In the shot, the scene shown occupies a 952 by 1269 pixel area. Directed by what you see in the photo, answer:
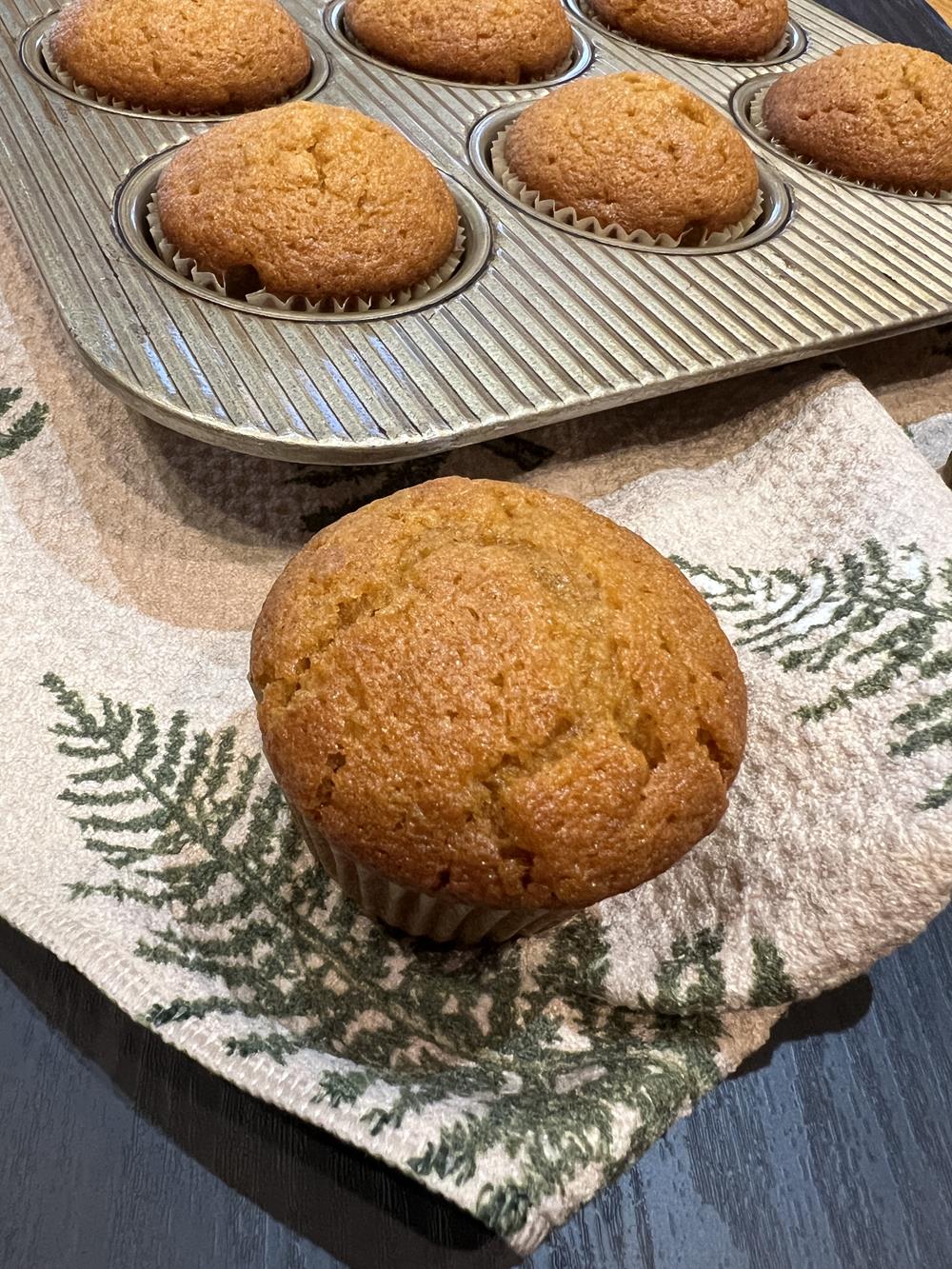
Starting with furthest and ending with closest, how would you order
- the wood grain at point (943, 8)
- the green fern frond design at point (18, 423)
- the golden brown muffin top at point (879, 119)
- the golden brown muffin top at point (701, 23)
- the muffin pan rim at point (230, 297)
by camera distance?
the wood grain at point (943, 8) → the golden brown muffin top at point (701, 23) → the golden brown muffin top at point (879, 119) → the green fern frond design at point (18, 423) → the muffin pan rim at point (230, 297)

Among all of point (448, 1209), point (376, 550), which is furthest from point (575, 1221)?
point (376, 550)

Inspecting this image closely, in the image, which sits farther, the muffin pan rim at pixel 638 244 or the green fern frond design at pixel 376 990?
the muffin pan rim at pixel 638 244

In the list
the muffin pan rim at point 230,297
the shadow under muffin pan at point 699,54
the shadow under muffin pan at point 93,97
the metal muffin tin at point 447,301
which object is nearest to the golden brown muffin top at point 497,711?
the metal muffin tin at point 447,301

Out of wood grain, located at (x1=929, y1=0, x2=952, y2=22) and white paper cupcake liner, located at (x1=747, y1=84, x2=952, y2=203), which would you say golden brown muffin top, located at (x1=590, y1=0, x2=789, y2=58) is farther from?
wood grain, located at (x1=929, y1=0, x2=952, y2=22)

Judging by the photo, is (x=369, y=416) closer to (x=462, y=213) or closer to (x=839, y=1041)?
(x=462, y=213)

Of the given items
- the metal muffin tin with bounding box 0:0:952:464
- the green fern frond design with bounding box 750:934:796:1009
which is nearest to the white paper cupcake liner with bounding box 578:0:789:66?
the metal muffin tin with bounding box 0:0:952:464

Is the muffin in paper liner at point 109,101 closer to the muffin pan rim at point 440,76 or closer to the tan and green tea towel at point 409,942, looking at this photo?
the muffin pan rim at point 440,76
